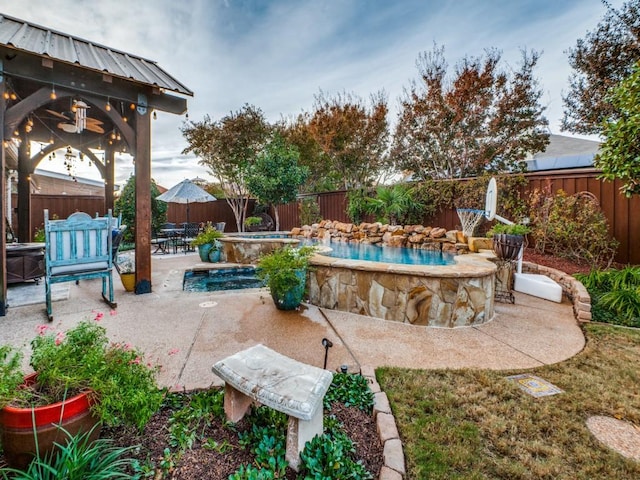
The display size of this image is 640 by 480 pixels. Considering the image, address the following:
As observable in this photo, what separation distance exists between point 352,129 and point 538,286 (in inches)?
397

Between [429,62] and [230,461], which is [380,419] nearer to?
[230,461]

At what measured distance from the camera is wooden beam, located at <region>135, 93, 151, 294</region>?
4324 mm

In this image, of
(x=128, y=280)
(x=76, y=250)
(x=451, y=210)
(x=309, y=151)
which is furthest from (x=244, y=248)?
(x=309, y=151)

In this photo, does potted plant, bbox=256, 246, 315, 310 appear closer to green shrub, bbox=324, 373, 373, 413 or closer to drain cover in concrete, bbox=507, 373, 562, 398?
green shrub, bbox=324, 373, 373, 413

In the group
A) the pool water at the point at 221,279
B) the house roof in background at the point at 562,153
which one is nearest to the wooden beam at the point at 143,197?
the pool water at the point at 221,279

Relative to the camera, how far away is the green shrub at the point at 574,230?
4.80 metres

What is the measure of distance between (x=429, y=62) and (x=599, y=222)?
7975 mm

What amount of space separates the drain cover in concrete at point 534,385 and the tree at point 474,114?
9744 millimetres

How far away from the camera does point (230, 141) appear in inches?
476

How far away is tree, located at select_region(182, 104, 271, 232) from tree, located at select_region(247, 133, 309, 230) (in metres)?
1.39

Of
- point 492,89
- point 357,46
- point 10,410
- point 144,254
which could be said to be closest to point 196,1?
point 357,46

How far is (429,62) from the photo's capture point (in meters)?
10.3

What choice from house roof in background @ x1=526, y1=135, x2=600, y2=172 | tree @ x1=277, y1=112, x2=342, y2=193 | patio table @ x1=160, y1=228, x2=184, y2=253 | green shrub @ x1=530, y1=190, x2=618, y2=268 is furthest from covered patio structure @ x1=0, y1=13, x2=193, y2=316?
house roof in background @ x1=526, y1=135, x2=600, y2=172

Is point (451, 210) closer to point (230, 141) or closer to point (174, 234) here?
point (174, 234)
